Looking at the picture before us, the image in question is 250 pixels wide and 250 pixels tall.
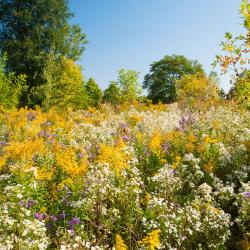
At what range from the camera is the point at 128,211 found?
18.2 ft

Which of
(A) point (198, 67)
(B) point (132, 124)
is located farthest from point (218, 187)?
(A) point (198, 67)

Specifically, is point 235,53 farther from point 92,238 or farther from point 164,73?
point 164,73

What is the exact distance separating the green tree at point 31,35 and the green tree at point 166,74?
85.4 ft

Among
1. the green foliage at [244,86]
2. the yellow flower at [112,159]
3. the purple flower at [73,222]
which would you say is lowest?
the purple flower at [73,222]

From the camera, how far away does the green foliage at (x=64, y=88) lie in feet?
77.1

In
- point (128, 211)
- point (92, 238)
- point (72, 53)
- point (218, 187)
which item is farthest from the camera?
point (72, 53)

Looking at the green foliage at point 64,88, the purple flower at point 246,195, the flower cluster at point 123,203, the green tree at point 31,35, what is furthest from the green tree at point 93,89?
the purple flower at point 246,195

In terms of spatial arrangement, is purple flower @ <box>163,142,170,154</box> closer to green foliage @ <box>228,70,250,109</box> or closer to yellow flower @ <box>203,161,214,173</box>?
yellow flower @ <box>203,161,214,173</box>

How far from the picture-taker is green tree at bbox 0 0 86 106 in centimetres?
3309

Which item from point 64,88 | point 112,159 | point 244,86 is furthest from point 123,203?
point 64,88

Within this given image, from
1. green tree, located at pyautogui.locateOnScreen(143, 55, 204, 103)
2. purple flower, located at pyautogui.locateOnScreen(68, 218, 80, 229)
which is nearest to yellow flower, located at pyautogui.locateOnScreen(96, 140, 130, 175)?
purple flower, located at pyautogui.locateOnScreen(68, 218, 80, 229)

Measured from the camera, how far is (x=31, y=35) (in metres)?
33.8

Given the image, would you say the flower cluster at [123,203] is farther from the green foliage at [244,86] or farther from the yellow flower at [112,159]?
the green foliage at [244,86]

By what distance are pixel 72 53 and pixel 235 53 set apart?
30.5 m
